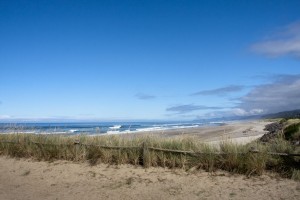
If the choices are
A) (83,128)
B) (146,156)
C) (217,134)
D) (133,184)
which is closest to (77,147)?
(146,156)

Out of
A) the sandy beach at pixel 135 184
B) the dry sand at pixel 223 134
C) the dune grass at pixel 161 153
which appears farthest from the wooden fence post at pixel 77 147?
the dry sand at pixel 223 134

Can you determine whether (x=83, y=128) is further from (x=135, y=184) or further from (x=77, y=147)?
(x=135, y=184)

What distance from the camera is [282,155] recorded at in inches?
321

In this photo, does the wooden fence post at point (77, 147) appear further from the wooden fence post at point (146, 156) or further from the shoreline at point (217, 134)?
the wooden fence post at point (146, 156)

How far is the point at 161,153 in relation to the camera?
9.26m

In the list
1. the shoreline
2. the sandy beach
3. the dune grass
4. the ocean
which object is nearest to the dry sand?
the shoreline

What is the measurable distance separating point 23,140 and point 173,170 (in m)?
6.11

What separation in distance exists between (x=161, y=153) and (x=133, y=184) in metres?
1.37

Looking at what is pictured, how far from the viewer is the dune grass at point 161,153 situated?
323 inches

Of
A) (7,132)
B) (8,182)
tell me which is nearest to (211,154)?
(8,182)

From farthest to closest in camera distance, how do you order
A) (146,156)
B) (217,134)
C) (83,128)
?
1. (83,128)
2. (217,134)
3. (146,156)

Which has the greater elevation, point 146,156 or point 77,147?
point 77,147

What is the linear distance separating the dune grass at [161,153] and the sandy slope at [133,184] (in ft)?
0.95

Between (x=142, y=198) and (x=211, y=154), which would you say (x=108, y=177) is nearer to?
(x=142, y=198)
